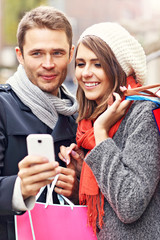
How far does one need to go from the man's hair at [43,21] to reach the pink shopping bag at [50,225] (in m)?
1.12

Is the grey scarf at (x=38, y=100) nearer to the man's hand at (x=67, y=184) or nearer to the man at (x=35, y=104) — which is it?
the man at (x=35, y=104)

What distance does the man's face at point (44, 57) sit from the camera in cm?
252

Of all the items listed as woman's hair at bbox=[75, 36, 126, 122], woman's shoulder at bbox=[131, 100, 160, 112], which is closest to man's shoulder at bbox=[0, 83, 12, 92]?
woman's hair at bbox=[75, 36, 126, 122]

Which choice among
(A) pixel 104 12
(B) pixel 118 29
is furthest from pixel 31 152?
(A) pixel 104 12

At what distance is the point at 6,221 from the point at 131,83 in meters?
1.07

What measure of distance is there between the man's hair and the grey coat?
0.90 meters

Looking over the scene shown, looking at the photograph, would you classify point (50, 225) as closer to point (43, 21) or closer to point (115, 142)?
point (115, 142)

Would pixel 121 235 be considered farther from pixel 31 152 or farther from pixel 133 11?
pixel 133 11

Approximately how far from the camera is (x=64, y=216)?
7.00ft

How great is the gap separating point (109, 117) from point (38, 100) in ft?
1.90

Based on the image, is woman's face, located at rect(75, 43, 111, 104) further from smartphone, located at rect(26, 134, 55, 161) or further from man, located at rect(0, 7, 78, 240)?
smartphone, located at rect(26, 134, 55, 161)

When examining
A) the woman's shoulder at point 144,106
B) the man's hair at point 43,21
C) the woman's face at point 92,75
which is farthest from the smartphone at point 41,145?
the man's hair at point 43,21

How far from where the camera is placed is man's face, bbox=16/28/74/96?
2520 millimetres

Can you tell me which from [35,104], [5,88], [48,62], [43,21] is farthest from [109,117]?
[43,21]
